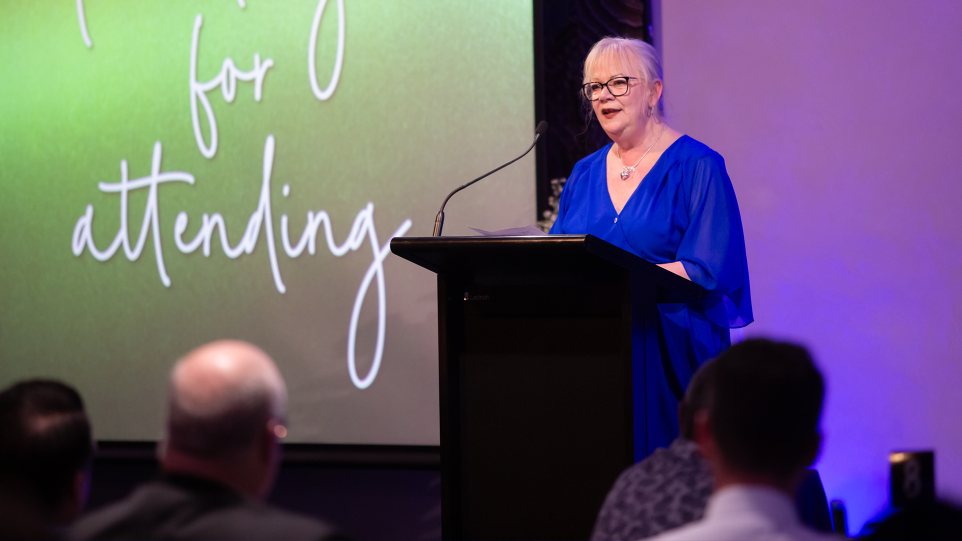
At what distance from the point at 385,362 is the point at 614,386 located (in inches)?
87.1

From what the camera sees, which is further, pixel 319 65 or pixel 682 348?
pixel 319 65

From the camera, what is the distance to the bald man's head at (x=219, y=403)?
100 centimetres

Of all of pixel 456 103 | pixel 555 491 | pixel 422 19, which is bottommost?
pixel 555 491

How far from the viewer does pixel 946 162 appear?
309cm

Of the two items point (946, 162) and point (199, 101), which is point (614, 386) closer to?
point (946, 162)

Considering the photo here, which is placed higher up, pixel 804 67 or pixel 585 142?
pixel 804 67

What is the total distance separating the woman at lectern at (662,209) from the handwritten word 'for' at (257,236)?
1.63 m

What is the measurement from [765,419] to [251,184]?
3488 mm

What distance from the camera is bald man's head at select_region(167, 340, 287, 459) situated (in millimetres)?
1005

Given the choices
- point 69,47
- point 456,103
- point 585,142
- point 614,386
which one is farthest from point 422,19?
point 614,386

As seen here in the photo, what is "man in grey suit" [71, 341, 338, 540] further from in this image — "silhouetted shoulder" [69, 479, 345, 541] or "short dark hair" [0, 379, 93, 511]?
"short dark hair" [0, 379, 93, 511]

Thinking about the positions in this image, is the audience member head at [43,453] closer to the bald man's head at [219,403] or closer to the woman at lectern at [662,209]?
the bald man's head at [219,403]

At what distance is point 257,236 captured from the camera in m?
4.09

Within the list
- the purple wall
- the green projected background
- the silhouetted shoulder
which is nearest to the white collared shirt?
the silhouetted shoulder
